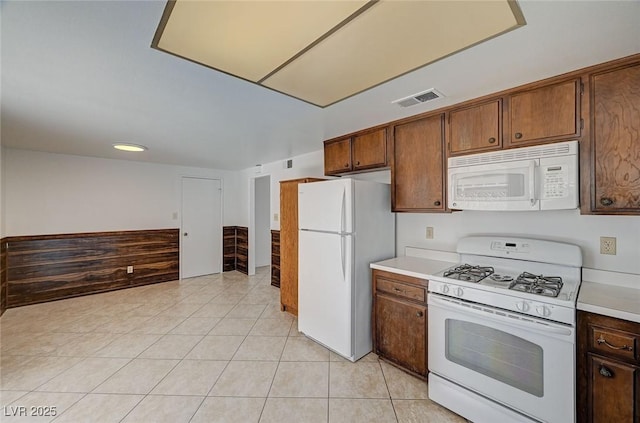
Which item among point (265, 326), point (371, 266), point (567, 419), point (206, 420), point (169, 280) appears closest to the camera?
point (567, 419)

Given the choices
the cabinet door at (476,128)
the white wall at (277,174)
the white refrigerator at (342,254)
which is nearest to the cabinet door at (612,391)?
the cabinet door at (476,128)

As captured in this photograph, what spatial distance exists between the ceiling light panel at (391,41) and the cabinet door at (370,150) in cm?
96

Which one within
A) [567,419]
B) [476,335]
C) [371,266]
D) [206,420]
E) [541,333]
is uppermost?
[371,266]

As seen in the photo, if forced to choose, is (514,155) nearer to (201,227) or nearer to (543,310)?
(543,310)

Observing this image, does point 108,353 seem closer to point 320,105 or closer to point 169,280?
point 169,280

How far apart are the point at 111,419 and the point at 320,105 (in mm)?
2720

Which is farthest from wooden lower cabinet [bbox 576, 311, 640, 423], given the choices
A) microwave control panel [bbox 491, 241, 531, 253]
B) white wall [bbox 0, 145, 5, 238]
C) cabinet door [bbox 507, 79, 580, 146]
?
white wall [bbox 0, 145, 5, 238]

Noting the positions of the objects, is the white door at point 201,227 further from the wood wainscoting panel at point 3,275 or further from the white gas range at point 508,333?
the white gas range at point 508,333

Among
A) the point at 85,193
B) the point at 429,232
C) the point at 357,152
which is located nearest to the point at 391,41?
the point at 357,152

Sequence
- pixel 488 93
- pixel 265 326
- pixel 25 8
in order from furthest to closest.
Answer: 1. pixel 265 326
2. pixel 488 93
3. pixel 25 8

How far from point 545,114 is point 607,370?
1529 millimetres

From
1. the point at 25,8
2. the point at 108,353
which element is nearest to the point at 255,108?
the point at 25,8

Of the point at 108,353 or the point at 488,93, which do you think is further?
the point at 108,353

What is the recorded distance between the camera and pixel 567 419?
144 centimetres
